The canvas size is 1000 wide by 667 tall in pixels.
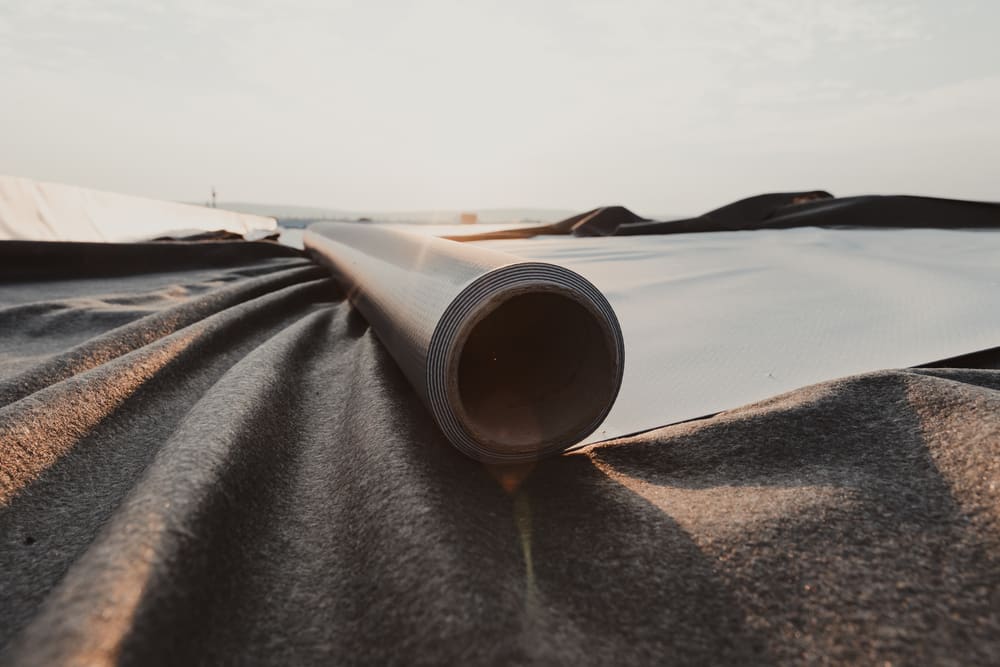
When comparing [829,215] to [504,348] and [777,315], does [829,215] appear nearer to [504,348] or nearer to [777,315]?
[777,315]

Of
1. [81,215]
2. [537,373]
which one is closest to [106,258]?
[81,215]

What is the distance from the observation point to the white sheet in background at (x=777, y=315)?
134 centimetres

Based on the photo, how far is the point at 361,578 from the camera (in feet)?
2.32

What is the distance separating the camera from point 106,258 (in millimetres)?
3537

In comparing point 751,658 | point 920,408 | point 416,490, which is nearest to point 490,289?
point 416,490

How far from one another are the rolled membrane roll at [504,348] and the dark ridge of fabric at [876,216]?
4.06 meters

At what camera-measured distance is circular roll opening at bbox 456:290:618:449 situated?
0.94m

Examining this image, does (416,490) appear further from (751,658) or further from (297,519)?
(751,658)

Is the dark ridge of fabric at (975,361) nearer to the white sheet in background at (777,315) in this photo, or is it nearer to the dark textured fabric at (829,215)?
the white sheet in background at (777,315)

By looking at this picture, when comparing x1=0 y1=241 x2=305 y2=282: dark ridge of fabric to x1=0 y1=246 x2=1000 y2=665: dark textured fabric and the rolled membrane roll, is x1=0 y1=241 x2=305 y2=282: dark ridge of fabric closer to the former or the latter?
x1=0 y1=246 x2=1000 y2=665: dark textured fabric

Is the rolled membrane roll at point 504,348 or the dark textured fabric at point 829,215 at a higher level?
the dark textured fabric at point 829,215

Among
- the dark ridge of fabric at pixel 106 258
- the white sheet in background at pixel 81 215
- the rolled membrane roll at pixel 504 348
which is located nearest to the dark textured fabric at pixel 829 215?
the dark ridge of fabric at pixel 106 258

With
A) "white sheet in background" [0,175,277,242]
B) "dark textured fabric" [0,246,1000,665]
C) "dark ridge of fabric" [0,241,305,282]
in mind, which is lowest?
"dark textured fabric" [0,246,1000,665]

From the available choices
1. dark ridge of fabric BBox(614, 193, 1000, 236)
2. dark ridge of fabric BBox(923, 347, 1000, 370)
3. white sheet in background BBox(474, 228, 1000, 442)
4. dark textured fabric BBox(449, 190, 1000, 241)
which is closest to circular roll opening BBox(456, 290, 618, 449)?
white sheet in background BBox(474, 228, 1000, 442)
